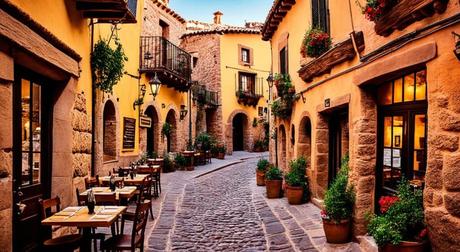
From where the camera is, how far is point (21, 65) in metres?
4.31

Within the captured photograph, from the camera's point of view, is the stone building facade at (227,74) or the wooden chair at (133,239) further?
the stone building facade at (227,74)

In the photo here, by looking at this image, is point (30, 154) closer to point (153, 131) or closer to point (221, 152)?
point (153, 131)

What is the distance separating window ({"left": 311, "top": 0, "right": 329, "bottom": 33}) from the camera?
7.44m

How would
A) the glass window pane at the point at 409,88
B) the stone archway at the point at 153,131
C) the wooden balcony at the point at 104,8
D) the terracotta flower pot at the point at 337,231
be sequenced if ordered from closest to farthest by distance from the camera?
the glass window pane at the point at 409,88 < the terracotta flower pot at the point at 337,231 < the wooden balcony at the point at 104,8 < the stone archway at the point at 153,131

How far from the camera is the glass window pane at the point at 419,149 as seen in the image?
4418 millimetres

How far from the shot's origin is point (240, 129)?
91.6ft

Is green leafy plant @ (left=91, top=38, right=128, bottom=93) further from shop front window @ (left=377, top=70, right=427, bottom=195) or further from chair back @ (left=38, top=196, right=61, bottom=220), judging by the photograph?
shop front window @ (left=377, top=70, right=427, bottom=195)

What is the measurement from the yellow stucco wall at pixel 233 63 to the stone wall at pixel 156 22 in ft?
19.3

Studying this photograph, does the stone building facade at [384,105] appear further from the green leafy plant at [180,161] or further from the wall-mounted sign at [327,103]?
the green leafy plant at [180,161]

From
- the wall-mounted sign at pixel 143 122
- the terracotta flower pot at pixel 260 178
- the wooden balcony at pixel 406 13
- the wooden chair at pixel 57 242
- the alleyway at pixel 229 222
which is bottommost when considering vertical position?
the alleyway at pixel 229 222

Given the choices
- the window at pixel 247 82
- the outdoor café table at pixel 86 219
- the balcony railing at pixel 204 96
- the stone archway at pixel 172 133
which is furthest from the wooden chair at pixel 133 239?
the window at pixel 247 82

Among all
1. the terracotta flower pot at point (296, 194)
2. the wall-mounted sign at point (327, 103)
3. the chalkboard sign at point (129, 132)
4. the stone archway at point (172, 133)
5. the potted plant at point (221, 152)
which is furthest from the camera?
the potted plant at point (221, 152)

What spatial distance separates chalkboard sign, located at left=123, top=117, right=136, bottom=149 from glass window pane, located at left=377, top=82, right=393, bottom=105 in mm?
8637

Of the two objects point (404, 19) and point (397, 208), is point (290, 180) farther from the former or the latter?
point (404, 19)
